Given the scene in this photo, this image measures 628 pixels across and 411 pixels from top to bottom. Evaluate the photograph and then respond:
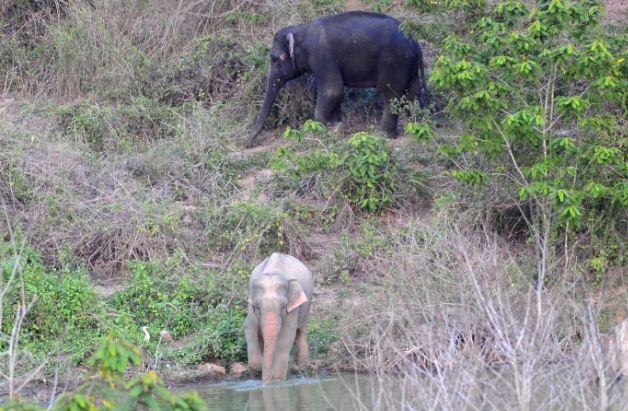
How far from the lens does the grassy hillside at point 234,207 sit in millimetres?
11227

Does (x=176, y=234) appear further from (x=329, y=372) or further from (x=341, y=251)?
(x=329, y=372)

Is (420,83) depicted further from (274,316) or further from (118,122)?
(274,316)

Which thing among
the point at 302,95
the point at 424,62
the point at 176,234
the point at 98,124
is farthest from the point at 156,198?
the point at 424,62

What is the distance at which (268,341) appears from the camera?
10.5 meters

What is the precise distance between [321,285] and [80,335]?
2.75m

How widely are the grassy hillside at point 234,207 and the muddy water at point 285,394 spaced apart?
403mm

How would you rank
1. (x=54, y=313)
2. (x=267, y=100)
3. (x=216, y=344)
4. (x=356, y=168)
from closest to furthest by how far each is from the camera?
(x=216, y=344)
(x=54, y=313)
(x=356, y=168)
(x=267, y=100)

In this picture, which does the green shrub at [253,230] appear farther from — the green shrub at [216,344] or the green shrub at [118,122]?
the green shrub at [118,122]

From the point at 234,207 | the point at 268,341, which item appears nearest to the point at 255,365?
the point at 268,341

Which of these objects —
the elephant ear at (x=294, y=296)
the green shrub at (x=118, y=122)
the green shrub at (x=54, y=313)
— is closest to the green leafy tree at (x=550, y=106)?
the elephant ear at (x=294, y=296)

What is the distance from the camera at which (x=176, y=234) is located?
13172 millimetres

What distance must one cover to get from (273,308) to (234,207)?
3.11 metres

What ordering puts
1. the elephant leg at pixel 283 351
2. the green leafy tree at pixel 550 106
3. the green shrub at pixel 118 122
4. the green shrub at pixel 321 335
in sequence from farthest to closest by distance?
the green shrub at pixel 118 122
the green leafy tree at pixel 550 106
the green shrub at pixel 321 335
the elephant leg at pixel 283 351

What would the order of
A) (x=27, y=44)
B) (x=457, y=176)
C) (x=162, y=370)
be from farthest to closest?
(x=27, y=44)
(x=457, y=176)
(x=162, y=370)
